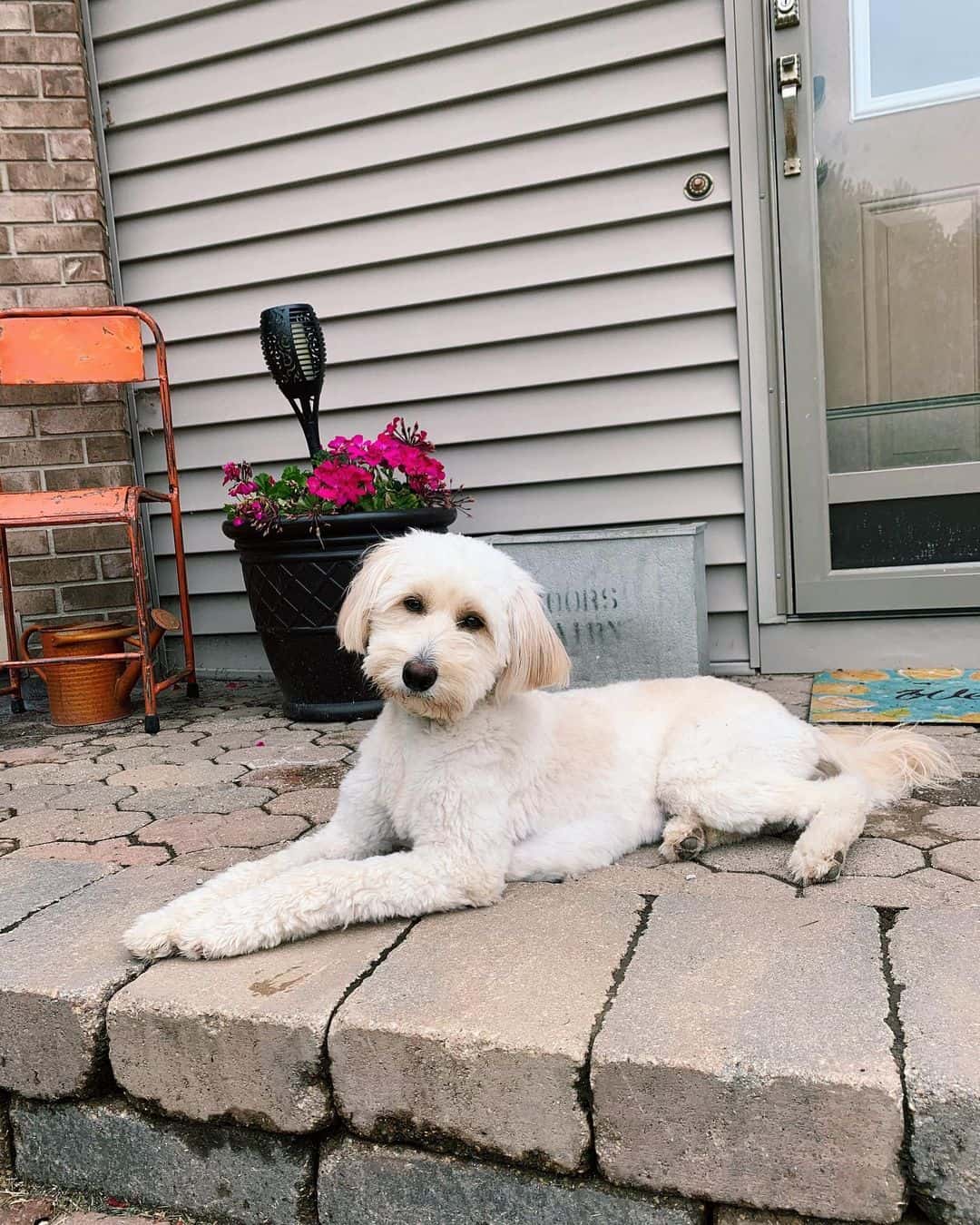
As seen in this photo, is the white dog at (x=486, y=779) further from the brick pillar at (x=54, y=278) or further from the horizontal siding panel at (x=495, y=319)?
the brick pillar at (x=54, y=278)

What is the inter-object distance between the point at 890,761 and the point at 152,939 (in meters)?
1.88

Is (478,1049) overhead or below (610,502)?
below

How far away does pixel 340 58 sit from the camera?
4523 millimetres

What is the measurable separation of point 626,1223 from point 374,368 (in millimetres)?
4008

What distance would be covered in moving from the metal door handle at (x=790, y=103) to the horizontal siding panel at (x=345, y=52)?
12.4 inches

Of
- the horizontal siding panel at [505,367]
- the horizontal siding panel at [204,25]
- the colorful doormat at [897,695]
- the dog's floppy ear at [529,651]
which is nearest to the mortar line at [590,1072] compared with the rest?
the dog's floppy ear at [529,651]

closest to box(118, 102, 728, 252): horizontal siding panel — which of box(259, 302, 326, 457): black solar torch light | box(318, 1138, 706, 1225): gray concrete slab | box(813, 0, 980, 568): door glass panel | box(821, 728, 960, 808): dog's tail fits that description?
box(813, 0, 980, 568): door glass panel

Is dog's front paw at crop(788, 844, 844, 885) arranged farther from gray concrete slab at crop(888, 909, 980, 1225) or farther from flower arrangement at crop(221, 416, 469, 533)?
flower arrangement at crop(221, 416, 469, 533)

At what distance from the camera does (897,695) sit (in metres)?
3.70

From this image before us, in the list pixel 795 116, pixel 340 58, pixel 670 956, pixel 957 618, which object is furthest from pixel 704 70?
pixel 670 956

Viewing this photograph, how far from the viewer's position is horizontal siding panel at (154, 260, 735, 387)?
4203 mm

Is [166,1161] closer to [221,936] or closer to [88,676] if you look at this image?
[221,936]

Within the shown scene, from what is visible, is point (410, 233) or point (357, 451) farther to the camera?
point (410, 233)

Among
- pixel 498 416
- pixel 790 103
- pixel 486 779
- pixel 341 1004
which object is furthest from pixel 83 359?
pixel 341 1004
